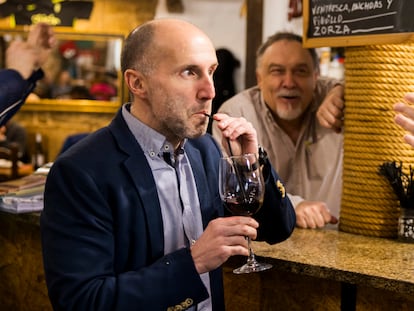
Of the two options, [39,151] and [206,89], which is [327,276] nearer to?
[206,89]

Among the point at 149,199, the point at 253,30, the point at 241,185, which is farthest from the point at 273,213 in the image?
the point at 253,30

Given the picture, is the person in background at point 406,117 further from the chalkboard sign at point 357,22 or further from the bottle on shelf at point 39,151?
the bottle on shelf at point 39,151

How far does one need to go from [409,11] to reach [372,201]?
638 millimetres

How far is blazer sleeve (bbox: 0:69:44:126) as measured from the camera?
7.32 ft

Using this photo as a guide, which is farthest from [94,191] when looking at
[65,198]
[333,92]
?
[333,92]

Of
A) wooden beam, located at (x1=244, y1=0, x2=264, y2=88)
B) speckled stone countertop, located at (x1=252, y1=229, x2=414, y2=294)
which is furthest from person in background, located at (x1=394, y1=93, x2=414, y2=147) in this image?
wooden beam, located at (x1=244, y1=0, x2=264, y2=88)

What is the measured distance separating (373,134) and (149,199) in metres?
0.89

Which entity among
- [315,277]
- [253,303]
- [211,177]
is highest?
[211,177]

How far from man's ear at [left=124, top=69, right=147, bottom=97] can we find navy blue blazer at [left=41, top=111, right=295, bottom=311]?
10 centimetres

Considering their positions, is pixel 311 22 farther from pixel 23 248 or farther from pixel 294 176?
pixel 23 248

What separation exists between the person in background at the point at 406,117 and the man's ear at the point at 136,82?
2.68 feet

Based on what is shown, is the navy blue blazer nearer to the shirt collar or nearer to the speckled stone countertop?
the shirt collar

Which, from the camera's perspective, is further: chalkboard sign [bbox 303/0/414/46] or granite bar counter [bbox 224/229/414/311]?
chalkboard sign [bbox 303/0/414/46]

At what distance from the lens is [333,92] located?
2.48 metres
